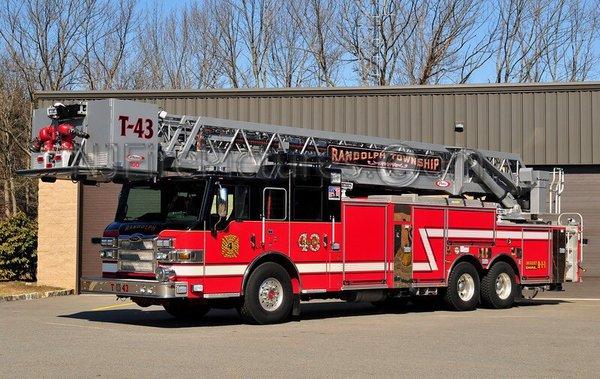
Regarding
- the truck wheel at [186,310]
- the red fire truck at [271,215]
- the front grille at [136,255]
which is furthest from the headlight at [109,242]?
the truck wheel at [186,310]

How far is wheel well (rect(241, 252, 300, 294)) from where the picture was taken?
49.0ft

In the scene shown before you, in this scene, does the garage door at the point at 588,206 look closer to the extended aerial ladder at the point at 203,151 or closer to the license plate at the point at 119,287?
the extended aerial ladder at the point at 203,151

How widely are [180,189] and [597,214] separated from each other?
43.9 ft

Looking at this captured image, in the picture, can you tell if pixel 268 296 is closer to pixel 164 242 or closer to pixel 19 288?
pixel 164 242

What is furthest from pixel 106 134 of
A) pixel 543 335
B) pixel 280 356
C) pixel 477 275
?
pixel 477 275

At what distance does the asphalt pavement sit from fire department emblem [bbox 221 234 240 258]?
114 centimetres

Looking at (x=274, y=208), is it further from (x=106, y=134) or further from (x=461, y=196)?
(x=461, y=196)

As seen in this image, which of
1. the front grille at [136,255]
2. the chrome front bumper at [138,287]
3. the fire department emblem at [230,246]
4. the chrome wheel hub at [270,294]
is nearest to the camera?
the chrome front bumper at [138,287]

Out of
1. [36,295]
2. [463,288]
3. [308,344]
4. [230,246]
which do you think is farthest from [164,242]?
[36,295]

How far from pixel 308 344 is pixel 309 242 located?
367cm

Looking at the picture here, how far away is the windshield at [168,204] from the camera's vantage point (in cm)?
1473

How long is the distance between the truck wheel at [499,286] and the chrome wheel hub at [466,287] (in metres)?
0.35

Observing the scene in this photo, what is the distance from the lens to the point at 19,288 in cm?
2409

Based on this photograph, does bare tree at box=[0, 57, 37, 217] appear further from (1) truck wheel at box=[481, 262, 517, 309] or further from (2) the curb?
(1) truck wheel at box=[481, 262, 517, 309]
